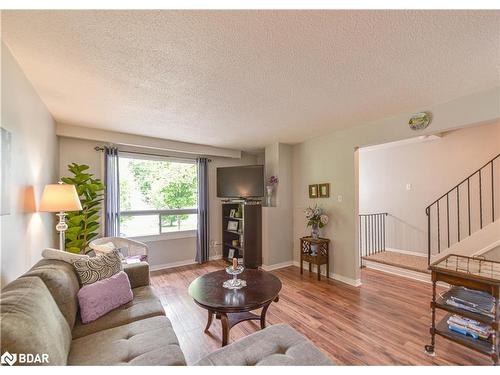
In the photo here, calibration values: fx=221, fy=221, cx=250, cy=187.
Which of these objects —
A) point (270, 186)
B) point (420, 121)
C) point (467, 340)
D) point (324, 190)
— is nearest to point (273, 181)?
point (270, 186)

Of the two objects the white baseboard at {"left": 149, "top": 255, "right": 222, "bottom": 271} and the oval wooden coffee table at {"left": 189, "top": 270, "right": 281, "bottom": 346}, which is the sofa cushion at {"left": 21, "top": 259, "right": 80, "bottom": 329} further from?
the white baseboard at {"left": 149, "top": 255, "right": 222, "bottom": 271}

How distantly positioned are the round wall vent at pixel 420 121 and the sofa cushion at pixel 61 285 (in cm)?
359

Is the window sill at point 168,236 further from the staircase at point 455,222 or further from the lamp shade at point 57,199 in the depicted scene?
the staircase at point 455,222

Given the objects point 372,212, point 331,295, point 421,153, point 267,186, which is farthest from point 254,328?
point 421,153

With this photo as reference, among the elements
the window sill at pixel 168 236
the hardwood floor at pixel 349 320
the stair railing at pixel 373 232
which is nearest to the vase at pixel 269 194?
the hardwood floor at pixel 349 320

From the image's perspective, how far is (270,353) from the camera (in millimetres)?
1269

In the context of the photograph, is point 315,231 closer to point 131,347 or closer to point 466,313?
point 466,313

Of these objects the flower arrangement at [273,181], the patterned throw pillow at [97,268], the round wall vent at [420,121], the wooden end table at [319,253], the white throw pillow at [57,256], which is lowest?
the wooden end table at [319,253]

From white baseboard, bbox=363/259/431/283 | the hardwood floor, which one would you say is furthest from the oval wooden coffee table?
white baseboard, bbox=363/259/431/283

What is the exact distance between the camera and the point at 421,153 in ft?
14.9

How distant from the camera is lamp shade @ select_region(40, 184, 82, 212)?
1999mm

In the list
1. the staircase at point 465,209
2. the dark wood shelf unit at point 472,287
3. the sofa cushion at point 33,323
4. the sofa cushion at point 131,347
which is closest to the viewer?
the sofa cushion at point 33,323

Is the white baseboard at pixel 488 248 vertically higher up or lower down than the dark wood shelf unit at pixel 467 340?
higher up

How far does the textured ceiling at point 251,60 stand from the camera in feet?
3.98
